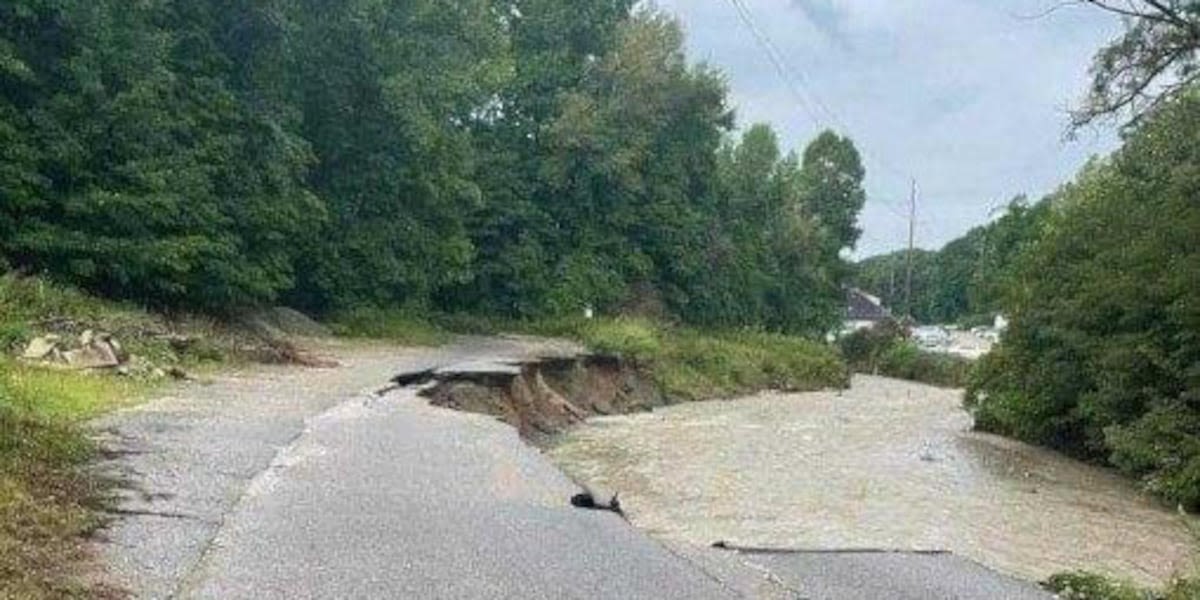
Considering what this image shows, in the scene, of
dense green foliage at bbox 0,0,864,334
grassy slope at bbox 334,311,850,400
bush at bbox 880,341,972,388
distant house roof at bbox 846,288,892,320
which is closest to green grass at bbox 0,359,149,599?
dense green foliage at bbox 0,0,864,334

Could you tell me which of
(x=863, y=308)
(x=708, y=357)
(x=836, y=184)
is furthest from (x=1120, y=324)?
(x=863, y=308)

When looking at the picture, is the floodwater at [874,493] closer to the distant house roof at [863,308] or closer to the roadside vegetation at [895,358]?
the roadside vegetation at [895,358]

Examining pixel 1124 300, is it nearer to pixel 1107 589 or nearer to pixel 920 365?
pixel 1107 589

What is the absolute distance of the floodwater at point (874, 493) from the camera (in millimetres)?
12383

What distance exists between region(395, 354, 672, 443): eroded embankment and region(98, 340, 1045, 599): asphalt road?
25.0 feet

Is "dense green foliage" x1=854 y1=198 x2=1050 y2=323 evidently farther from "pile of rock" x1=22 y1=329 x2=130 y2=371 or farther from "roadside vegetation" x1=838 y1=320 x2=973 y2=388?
"pile of rock" x1=22 y1=329 x2=130 y2=371

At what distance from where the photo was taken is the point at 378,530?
28.0ft

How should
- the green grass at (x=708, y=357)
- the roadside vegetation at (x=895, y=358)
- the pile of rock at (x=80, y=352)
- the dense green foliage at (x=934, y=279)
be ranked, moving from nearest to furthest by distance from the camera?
the pile of rock at (x=80, y=352) < the green grass at (x=708, y=357) < the roadside vegetation at (x=895, y=358) < the dense green foliage at (x=934, y=279)

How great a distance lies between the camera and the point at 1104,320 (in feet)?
82.9

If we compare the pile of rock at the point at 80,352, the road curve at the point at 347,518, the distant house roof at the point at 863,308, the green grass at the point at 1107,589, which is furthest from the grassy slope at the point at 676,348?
the distant house roof at the point at 863,308

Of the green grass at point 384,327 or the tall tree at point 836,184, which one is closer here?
the green grass at point 384,327

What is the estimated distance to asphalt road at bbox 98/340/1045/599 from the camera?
7258 mm

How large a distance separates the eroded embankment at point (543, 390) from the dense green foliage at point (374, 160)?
6.14 metres

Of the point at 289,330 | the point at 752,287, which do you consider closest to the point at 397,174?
the point at 289,330
